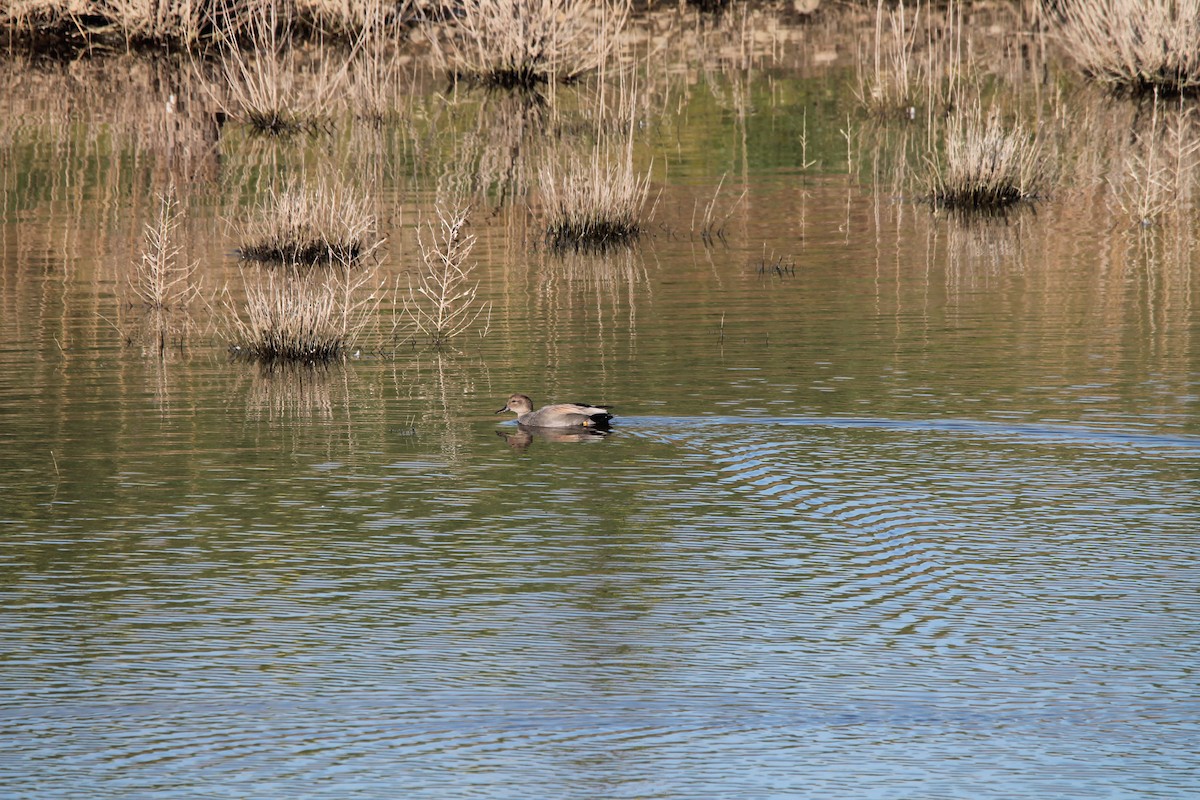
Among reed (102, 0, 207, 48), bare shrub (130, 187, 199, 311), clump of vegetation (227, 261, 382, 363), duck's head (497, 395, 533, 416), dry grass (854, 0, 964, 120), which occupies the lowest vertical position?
duck's head (497, 395, 533, 416)

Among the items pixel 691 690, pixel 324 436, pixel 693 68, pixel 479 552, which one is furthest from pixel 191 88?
pixel 691 690

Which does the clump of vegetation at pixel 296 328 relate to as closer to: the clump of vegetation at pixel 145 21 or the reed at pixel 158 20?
the clump of vegetation at pixel 145 21

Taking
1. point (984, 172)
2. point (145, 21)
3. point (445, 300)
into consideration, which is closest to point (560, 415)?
point (445, 300)

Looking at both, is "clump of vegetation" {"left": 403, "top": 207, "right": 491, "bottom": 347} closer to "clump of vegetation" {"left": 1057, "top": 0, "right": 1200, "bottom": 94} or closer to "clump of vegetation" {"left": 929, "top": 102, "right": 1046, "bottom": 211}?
"clump of vegetation" {"left": 929, "top": 102, "right": 1046, "bottom": 211}

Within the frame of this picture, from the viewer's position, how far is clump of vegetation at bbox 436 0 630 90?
30375 mm

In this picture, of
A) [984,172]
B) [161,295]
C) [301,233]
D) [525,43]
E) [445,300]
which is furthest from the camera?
[525,43]

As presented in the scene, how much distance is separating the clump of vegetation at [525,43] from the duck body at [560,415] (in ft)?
61.7

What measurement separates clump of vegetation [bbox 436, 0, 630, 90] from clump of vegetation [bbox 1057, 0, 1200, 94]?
7234 mm

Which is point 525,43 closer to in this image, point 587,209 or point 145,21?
point 145,21

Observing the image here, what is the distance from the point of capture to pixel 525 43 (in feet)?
103

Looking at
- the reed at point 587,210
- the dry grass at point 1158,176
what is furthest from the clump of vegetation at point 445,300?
the dry grass at point 1158,176

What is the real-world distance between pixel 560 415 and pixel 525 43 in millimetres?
21235

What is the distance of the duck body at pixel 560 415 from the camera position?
36.3 ft

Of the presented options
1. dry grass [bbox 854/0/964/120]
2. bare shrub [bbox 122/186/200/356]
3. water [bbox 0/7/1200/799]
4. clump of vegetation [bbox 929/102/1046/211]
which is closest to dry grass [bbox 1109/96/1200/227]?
clump of vegetation [bbox 929/102/1046/211]
